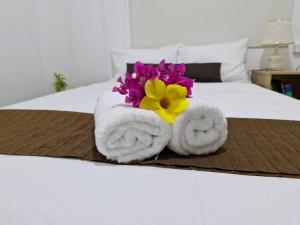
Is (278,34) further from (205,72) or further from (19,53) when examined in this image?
(19,53)

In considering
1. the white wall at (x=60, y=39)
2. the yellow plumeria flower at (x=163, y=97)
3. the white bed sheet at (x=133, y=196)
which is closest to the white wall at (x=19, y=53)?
the white wall at (x=60, y=39)

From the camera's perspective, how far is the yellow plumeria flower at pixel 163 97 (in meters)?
0.70

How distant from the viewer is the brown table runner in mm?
627

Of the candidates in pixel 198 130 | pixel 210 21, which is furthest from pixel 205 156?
pixel 210 21

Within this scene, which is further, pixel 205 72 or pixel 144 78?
pixel 205 72

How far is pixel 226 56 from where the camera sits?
2.29m

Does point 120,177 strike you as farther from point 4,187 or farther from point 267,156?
point 267,156

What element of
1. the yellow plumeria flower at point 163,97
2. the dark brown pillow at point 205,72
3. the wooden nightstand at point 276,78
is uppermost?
the yellow plumeria flower at point 163,97

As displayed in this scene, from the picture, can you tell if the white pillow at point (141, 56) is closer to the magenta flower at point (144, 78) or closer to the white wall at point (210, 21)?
the white wall at point (210, 21)

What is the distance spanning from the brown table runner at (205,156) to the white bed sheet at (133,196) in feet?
0.11

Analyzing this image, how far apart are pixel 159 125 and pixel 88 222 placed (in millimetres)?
306

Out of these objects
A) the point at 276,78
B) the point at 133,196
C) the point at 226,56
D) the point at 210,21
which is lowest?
the point at 276,78

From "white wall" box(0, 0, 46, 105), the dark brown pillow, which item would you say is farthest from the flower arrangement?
"white wall" box(0, 0, 46, 105)

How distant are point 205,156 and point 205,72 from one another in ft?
5.16
